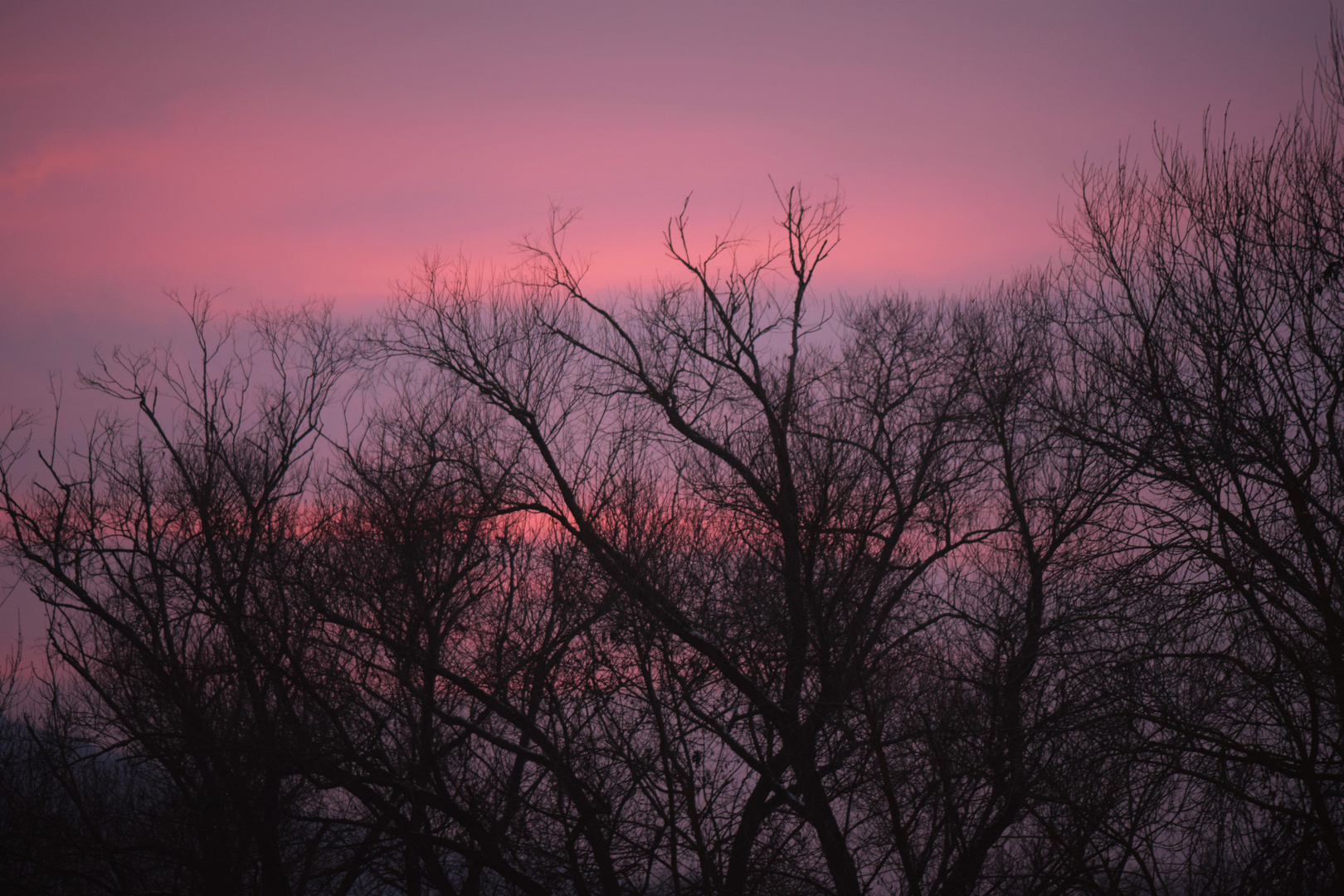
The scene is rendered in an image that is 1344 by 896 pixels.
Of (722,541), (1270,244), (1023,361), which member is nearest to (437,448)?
(722,541)

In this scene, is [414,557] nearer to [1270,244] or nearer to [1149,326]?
[1149,326]

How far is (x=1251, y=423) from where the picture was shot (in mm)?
8047

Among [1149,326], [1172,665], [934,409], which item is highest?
[934,409]

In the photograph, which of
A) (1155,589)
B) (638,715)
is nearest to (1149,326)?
(1155,589)

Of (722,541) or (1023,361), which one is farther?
(1023,361)

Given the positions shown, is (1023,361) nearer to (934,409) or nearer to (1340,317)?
(934,409)

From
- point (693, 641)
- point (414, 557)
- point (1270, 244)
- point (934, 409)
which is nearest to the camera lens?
point (1270, 244)

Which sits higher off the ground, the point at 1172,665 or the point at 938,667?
the point at 938,667

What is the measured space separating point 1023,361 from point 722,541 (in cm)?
561

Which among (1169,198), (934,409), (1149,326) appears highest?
(934,409)

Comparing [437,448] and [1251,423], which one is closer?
[1251,423]

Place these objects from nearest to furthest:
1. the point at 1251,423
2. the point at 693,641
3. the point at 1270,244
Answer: the point at 1270,244, the point at 1251,423, the point at 693,641

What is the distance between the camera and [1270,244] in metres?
7.29

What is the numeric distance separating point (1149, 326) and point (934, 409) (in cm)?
563
